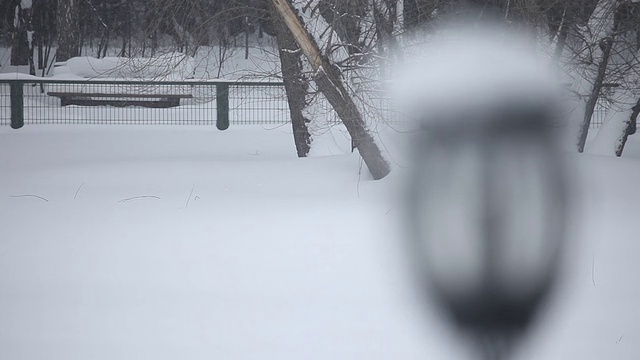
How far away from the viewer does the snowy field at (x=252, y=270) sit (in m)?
4.99

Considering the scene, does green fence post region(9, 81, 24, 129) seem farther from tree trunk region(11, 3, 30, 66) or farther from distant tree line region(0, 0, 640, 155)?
tree trunk region(11, 3, 30, 66)

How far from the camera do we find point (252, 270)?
20.3ft

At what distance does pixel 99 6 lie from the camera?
1426 inches

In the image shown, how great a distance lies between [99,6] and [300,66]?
28.2m

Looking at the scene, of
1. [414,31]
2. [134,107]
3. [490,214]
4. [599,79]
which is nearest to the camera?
[490,214]

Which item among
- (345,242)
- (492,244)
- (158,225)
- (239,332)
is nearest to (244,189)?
(158,225)

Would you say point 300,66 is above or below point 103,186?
above

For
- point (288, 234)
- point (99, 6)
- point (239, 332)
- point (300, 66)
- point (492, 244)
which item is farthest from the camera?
point (99, 6)

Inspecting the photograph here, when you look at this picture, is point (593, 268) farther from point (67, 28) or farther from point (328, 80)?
point (67, 28)

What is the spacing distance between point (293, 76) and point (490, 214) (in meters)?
3.53

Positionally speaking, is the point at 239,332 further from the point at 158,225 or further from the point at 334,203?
the point at 334,203

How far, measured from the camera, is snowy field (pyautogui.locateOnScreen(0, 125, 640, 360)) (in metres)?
4.99

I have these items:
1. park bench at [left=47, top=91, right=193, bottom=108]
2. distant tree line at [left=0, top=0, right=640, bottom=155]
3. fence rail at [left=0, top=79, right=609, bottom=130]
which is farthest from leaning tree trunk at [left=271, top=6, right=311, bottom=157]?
park bench at [left=47, top=91, right=193, bottom=108]

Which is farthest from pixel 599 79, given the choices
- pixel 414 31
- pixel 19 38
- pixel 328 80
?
pixel 19 38
